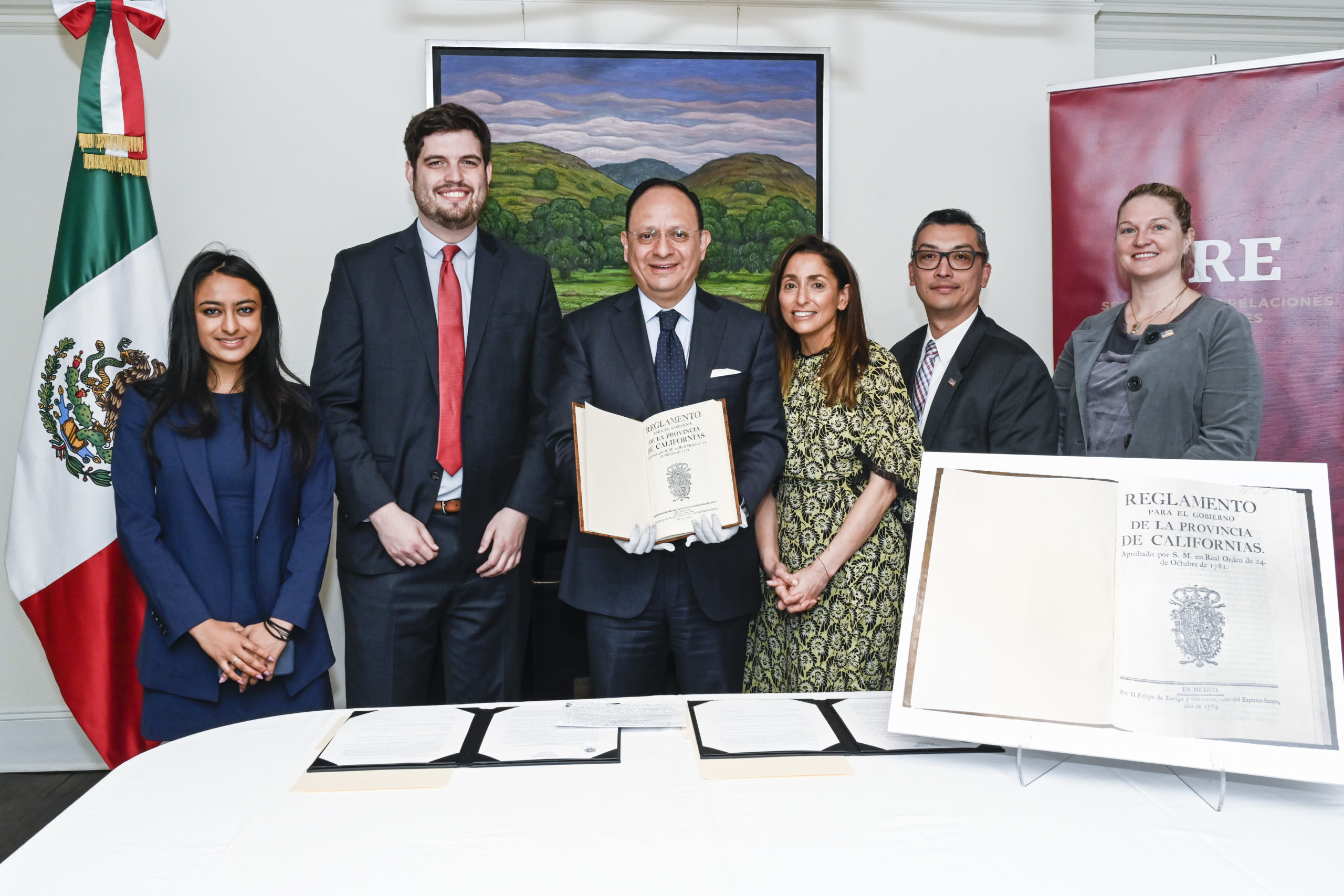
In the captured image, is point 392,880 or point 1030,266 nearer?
point 392,880

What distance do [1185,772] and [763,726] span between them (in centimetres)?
62

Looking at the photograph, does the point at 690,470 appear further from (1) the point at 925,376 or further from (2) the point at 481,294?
(1) the point at 925,376

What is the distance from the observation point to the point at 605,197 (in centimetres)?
344

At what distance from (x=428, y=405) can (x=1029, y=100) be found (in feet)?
8.83

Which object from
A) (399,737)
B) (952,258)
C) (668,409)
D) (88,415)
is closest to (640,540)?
(668,409)

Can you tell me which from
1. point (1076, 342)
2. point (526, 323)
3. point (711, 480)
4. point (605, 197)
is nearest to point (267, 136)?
point (605, 197)

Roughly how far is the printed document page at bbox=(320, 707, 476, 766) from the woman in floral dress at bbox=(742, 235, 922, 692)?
103cm

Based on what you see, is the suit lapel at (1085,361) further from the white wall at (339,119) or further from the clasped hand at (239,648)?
the clasped hand at (239,648)

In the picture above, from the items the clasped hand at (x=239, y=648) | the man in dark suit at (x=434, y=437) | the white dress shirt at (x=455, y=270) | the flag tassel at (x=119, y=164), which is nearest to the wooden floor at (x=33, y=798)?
the clasped hand at (x=239, y=648)

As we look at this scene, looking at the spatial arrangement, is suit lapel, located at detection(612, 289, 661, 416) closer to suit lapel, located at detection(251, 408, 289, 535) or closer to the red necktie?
the red necktie

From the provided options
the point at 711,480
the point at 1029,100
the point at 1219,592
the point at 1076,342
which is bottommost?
the point at 1219,592

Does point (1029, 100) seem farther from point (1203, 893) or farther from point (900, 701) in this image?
point (1203, 893)

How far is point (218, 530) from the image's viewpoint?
2.19 m

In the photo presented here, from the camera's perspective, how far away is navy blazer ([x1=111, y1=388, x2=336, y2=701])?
2168 millimetres
